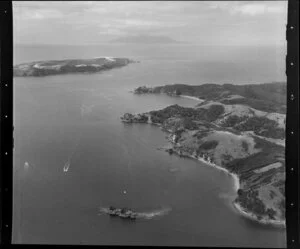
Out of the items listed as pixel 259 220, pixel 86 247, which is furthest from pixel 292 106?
pixel 259 220

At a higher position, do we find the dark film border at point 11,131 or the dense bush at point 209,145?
the dark film border at point 11,131

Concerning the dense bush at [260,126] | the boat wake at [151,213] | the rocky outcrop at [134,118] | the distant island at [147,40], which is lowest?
the boat wake at [151,213]

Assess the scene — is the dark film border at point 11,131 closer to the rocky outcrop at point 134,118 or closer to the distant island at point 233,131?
the distant island at point 233,131

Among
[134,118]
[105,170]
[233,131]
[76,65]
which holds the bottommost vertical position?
[105,170]

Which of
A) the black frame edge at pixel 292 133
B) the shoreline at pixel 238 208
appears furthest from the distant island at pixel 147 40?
the black frame edge at pixel 292 133

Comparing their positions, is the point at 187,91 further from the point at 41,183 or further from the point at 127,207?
the point at 41,183

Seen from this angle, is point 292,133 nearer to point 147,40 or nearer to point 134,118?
point 147,40

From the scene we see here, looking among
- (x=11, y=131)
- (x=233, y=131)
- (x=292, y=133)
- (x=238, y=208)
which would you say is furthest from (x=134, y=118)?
(x=292, y=133)
